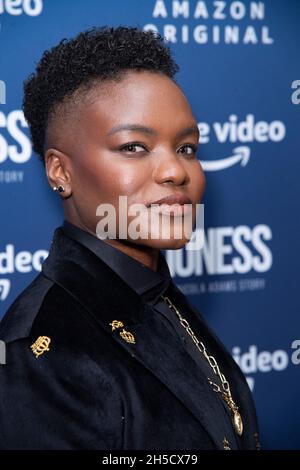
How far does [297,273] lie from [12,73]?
1015 millimetres

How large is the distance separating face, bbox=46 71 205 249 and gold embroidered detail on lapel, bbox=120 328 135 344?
0.48ft

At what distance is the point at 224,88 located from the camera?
1854mm

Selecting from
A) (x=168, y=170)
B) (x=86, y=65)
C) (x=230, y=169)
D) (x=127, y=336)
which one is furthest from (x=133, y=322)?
(x=230, y=169)

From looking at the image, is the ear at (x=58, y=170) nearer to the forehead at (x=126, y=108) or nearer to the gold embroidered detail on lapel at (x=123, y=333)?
the forehead at (x=126, y=108)

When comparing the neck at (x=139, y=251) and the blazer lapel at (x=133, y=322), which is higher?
the neck at (x=139, y=251)

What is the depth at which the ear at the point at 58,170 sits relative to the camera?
113 cm

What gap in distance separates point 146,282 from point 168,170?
198 mm

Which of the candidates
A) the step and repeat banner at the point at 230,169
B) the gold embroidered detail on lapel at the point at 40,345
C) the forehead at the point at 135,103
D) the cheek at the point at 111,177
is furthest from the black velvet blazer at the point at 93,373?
the step and repeat banner at the point at 230,169

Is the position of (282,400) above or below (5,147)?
below

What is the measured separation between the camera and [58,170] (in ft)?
3.76

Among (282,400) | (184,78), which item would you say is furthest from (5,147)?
(282,400)

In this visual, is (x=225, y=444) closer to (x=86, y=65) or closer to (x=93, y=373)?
(x=93, y=373)

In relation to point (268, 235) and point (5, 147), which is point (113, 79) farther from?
point (268, 235)

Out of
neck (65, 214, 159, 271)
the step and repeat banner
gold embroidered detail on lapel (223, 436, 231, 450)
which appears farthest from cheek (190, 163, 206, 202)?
the step and repeat banner
